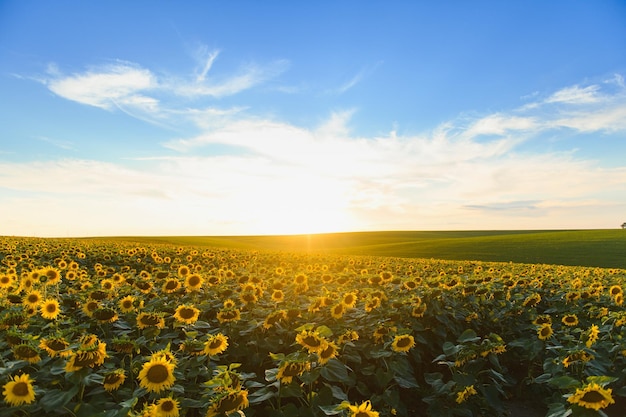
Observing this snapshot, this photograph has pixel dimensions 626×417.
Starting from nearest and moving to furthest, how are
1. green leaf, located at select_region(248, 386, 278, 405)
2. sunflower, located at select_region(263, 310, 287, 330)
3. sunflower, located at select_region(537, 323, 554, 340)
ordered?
green leaf, located at select_region(248, 386, 278, 405) → sunflower, located at select_region(263, 310, 287, 330) → sunflower, located at select_region(537, 323, 554, 340)

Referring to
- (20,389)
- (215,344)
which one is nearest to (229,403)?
(215,344)

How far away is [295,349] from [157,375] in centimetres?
249

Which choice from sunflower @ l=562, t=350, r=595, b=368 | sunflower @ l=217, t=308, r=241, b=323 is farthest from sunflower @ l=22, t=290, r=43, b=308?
sunflower @ l=562, t=350, r=595, b=368

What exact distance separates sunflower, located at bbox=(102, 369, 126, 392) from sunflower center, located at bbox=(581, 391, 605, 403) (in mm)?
3775

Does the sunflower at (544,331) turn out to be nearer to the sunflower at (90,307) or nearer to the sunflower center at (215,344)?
the sunflower center at (215,344)

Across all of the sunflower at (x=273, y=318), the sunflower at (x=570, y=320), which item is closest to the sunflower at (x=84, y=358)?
the sunflower at (x=273, y=318)

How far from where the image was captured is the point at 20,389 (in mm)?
3062

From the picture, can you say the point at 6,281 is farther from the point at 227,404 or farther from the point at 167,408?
the point at 227,404

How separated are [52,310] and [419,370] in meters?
5.38

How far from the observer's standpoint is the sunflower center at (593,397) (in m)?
3.17

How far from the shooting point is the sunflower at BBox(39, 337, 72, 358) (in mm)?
3674

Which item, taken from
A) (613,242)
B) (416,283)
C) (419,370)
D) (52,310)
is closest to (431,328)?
(419,370)

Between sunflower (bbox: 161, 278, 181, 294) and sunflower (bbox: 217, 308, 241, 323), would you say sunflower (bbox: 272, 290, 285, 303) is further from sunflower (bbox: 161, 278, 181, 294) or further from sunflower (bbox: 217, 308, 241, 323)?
sunflower (bbox: 161, 278, 181, 294)

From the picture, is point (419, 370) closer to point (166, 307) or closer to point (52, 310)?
point (166, 307)
